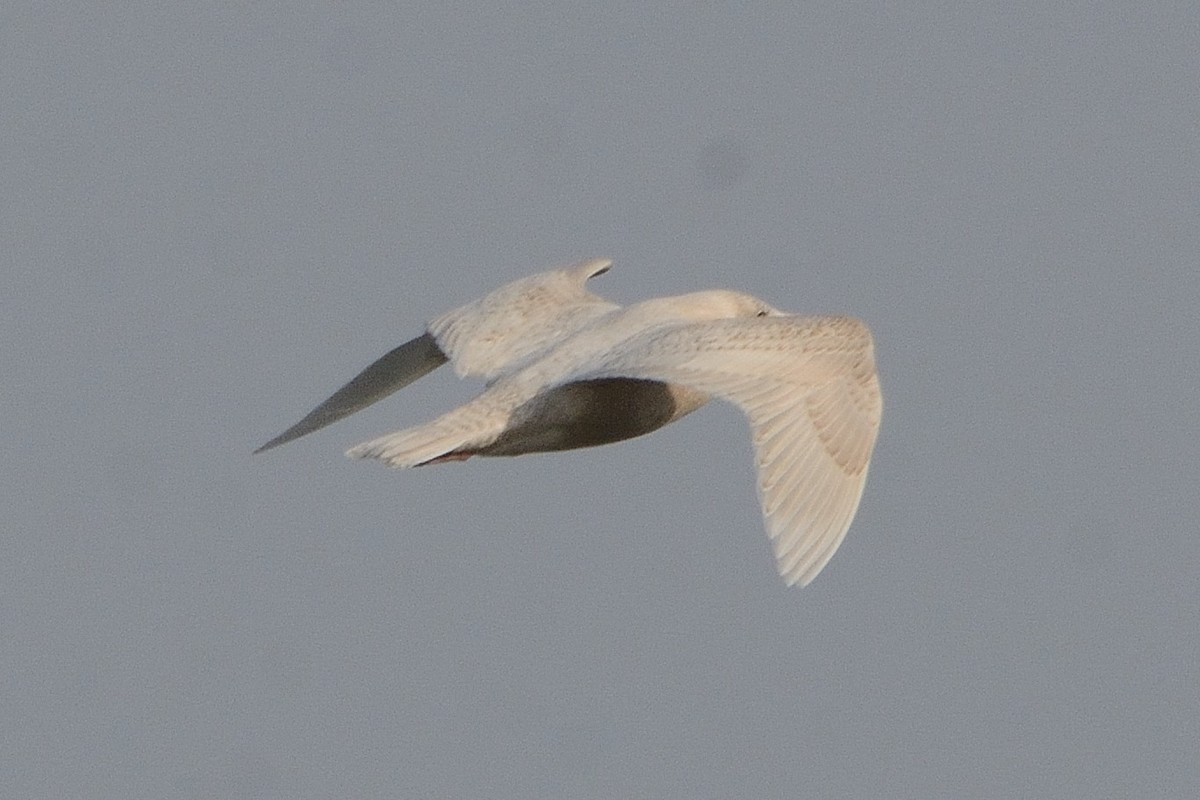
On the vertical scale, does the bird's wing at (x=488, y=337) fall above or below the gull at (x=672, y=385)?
above

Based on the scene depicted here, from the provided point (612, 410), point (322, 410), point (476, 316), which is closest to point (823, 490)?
point (612, 410)

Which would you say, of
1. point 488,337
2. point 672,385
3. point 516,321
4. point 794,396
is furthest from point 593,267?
point 794,396

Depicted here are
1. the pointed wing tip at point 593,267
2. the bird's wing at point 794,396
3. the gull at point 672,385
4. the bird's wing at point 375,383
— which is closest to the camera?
the bird's wing at point 794,396

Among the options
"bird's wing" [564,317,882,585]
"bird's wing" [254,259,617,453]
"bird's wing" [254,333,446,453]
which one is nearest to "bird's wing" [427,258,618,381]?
"bird's wing" [254,259,617,453]

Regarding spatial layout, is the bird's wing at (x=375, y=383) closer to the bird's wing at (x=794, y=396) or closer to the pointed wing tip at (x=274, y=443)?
the pointed wing tip at (x=274, y=443)

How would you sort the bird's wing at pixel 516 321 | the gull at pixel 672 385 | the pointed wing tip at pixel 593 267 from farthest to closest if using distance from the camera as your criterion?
the pointed wing tip at pixel 593 267
the bird's wing at pixel 516 321
the gull at pixel 672 385

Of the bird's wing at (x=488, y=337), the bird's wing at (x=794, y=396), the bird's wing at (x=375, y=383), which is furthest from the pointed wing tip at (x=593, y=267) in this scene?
the bird's wing at (x=794, y=396)

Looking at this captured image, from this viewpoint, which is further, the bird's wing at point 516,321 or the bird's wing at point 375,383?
the bird's wing at point 375,383

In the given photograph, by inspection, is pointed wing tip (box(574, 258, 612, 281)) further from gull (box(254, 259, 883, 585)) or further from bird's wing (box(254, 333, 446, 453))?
bird's wing (box(254, 333, 446, 453))

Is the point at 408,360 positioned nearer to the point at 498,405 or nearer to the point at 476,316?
the point at 476,316
